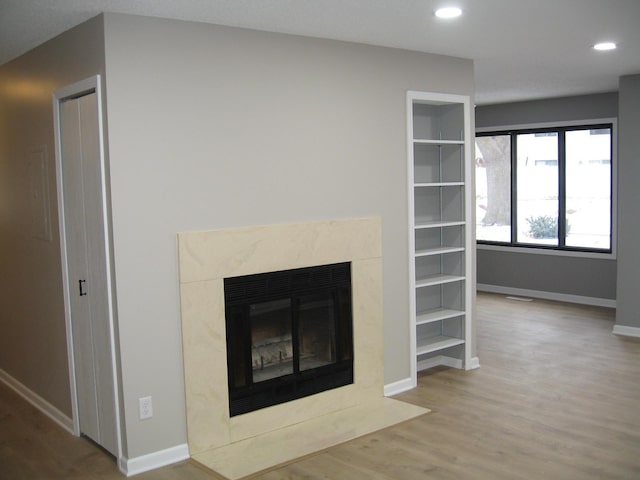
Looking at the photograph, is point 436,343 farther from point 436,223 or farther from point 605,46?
point 605,46

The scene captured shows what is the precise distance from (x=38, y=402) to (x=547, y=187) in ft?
20.0

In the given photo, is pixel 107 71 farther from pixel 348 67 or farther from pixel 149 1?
pixel 348 67

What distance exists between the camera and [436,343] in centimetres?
514

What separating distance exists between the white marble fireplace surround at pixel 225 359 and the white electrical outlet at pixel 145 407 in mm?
208

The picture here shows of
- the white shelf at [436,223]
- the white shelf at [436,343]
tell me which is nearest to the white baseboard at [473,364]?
the white shelf at [436,343]

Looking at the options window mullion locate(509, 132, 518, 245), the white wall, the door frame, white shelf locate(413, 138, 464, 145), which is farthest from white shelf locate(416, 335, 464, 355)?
window mullion locate(509, 132, 518, 245)

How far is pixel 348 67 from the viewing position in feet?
14.1

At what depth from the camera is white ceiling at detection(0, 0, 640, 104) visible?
328 centimetres

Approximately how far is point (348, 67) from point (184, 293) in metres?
1.84

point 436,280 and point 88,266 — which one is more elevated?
point 88,266

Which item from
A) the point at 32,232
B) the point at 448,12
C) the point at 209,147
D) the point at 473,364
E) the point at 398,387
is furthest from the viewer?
the point at 473,364

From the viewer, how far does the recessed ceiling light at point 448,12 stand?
11.4 ft

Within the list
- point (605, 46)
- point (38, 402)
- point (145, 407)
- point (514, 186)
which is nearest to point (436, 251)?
point (605, 46)

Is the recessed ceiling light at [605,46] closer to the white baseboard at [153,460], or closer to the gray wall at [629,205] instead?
the gray wall at [629,205]
